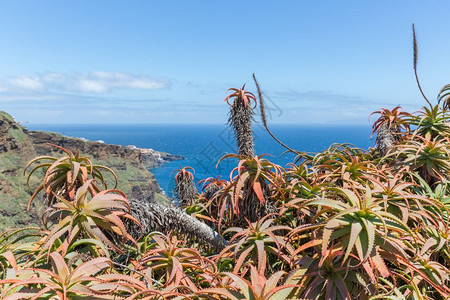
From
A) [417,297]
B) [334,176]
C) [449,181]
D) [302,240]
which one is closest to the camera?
[417,297]

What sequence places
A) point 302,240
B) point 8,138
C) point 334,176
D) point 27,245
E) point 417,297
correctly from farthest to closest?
point 8,138 → point 334,176 → point 302,240 → point 27,245 → point 417,297

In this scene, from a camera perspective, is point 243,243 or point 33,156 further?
point 33,156

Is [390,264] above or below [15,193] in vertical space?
above

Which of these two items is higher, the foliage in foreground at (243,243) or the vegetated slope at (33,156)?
the foliage in foreground at (243,243)

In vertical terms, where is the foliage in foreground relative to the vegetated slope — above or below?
above

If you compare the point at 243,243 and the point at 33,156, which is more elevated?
the point at 243,243

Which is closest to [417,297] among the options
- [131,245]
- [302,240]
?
[302,240]

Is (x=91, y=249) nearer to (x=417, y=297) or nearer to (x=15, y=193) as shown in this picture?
(x=417, y=297)

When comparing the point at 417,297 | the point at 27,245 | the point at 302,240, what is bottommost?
the point at 417,297

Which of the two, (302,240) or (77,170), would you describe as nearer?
(77,170)

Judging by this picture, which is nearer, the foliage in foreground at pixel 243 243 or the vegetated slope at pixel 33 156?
the foliage in foreground at pixel 243 243

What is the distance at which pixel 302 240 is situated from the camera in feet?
6.01

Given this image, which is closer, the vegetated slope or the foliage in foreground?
the foliage in foreground

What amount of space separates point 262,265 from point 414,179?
1.79 m
